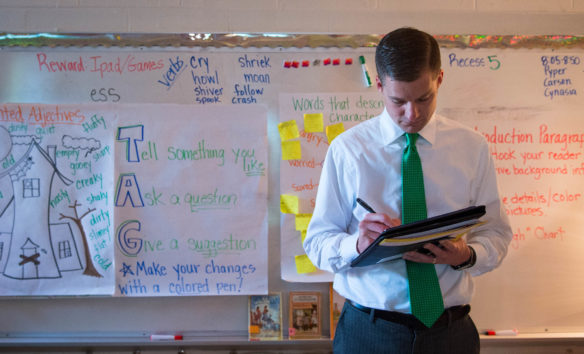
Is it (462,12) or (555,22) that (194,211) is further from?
(555,22)

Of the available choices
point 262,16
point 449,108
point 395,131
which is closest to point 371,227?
point 395,131

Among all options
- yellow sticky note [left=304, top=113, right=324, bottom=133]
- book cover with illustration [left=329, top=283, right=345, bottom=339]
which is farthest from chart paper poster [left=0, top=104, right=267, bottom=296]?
book cover with illustration [left=329, top=283, right=345, bottom=339]

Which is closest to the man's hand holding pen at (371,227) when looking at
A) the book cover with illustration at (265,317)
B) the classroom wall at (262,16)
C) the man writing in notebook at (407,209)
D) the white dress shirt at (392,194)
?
the man writing in notebook at (407,209)

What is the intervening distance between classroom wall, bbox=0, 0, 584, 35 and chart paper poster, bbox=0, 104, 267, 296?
0.40 m

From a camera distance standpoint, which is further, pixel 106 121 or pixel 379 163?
pixel 106 121

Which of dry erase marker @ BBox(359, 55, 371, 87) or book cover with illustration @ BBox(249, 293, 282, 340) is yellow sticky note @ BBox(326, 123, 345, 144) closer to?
dry erase marker @ BBox(359, 55, 371, 87)

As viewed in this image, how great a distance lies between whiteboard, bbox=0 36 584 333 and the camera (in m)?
2.38

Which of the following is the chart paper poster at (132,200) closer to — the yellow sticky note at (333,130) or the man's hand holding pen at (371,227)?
the yellow sticky note at (333,130)

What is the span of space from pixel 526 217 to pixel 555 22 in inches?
39.0

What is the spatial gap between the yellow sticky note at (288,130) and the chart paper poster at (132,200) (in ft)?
0.30

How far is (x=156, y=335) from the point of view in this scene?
92.1 inches

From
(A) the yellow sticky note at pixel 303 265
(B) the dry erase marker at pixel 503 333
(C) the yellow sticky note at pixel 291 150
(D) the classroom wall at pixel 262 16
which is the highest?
(D) the classroom wall at pixel 262 16

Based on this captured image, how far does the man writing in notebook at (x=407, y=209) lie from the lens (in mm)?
1241

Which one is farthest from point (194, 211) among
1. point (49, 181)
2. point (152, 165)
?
point (49, 181)
